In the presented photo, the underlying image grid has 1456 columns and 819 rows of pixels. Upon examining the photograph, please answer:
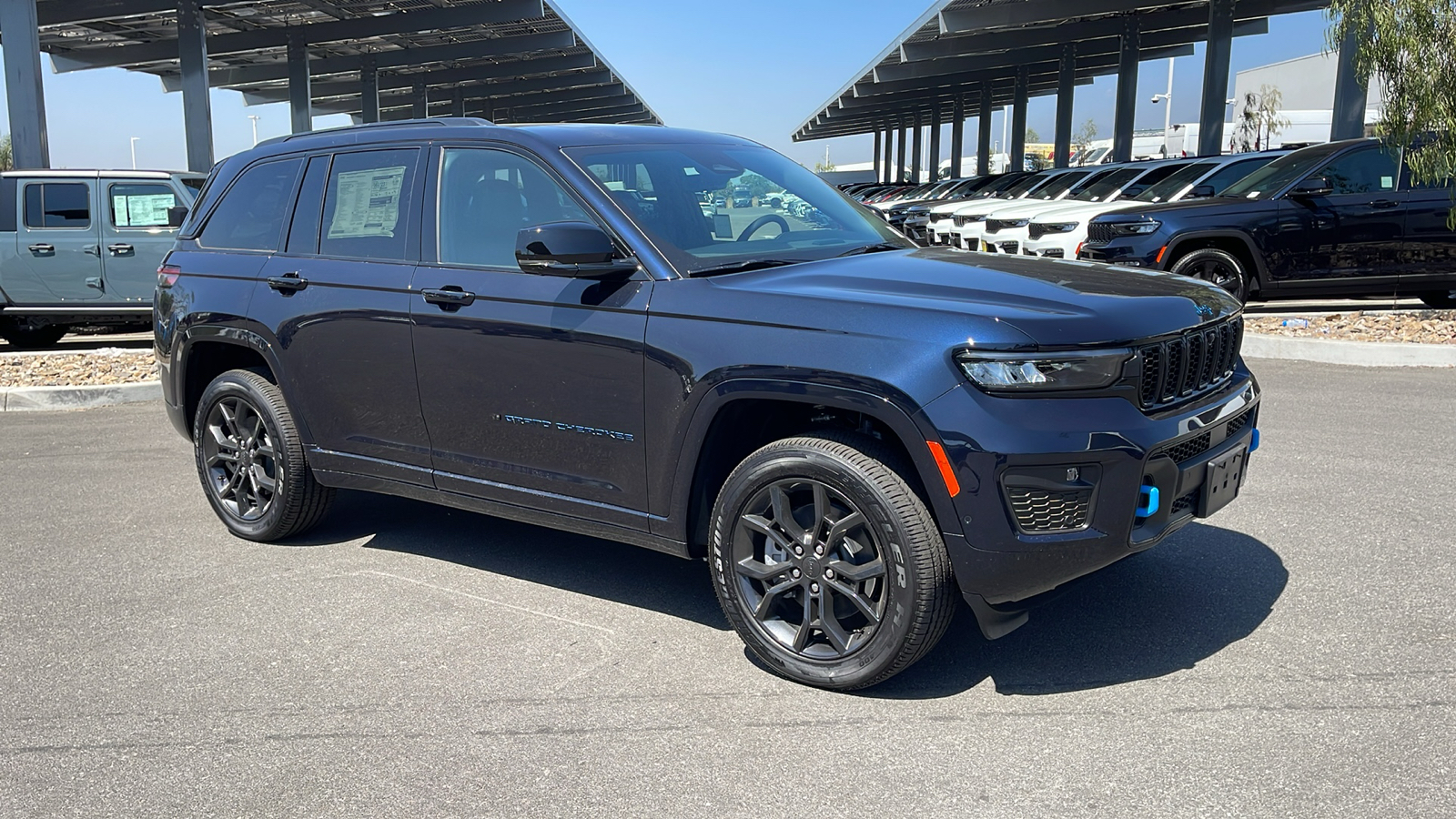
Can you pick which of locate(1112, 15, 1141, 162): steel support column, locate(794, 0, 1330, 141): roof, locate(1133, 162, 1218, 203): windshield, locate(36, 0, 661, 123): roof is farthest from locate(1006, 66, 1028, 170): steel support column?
locate(1133, 162, 1218, 203): windshield

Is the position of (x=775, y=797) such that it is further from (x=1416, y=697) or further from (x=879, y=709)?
(x=1416, y=697)

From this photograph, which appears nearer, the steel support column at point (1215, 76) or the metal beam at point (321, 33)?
the steel support column at point (1215, 76)

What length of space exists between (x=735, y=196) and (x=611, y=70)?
4261 cm

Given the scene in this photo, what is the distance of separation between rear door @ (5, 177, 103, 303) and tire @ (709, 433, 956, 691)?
11241 mm

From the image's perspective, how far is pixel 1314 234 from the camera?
457 inches

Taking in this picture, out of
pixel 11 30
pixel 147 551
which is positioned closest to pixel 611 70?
pixel 11 30

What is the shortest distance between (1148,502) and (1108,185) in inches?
527

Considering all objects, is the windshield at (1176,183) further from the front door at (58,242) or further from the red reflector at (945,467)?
the front door at (58,242)

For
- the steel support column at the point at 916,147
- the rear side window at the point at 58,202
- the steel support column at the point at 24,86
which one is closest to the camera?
Answer: the rear side window at the point at 58,202

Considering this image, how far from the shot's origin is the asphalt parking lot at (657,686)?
320cm

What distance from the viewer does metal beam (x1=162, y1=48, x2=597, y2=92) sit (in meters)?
37.4

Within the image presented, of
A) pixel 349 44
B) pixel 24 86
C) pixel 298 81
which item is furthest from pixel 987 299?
pixel 349 44

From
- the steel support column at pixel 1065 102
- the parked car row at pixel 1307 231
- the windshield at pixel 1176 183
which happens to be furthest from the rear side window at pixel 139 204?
the steel support column at pixel 1065 102

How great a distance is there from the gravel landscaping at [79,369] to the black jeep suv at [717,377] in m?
5.15
